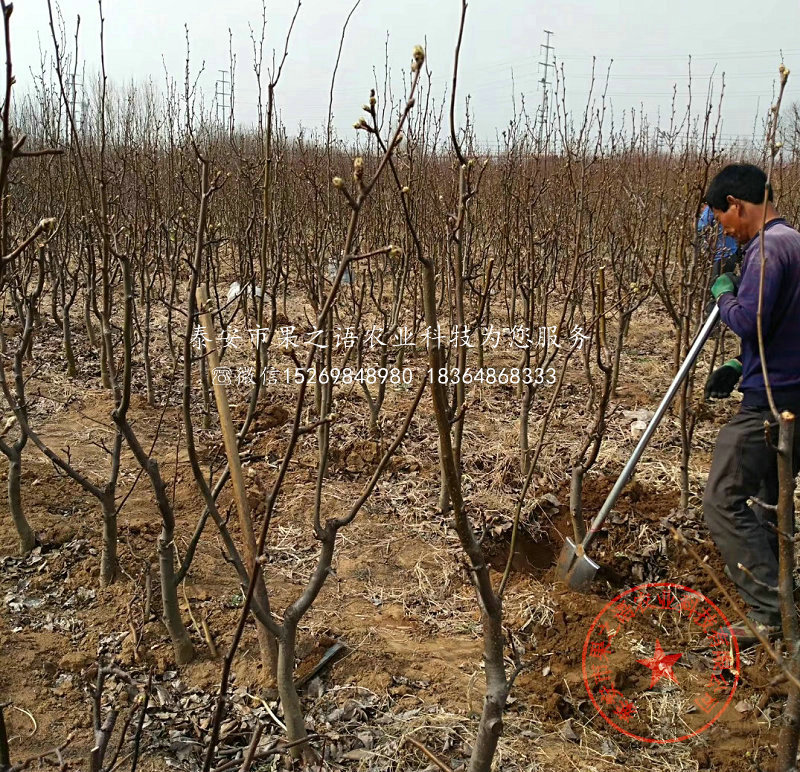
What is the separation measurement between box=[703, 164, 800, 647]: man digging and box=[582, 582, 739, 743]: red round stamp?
0.18 m

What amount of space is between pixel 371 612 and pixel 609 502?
1188mm

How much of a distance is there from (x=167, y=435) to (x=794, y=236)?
153 inches

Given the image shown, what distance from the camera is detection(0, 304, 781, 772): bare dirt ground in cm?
217

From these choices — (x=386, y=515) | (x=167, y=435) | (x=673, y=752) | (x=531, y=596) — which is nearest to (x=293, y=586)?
(x=386, y=515)

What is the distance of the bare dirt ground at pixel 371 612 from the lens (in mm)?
2168

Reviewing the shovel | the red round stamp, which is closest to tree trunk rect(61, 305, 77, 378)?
the shovel

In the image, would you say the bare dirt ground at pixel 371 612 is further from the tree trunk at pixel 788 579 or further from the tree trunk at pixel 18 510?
the tree trunk at pixel 788 579

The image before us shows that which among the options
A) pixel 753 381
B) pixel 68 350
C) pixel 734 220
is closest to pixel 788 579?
pixel 753 381

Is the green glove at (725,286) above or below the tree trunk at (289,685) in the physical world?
above

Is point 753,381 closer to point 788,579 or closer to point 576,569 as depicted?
point 576,569

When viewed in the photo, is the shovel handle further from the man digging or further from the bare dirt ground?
the bare dirt ground

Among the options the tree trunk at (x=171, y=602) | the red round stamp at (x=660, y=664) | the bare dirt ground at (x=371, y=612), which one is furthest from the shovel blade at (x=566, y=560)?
the tree trunk at (x=171, y=602)

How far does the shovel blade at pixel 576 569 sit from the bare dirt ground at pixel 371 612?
0.10 metres

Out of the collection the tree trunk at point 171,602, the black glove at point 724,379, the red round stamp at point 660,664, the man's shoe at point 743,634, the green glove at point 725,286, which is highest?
the green glove at point 725,286
